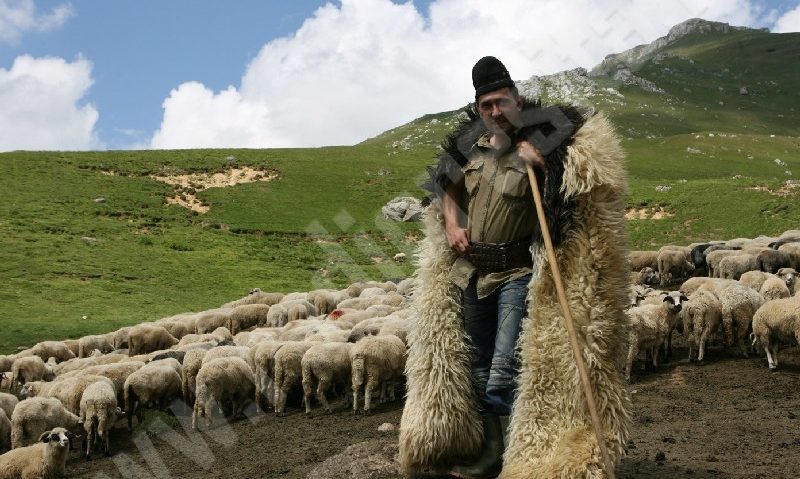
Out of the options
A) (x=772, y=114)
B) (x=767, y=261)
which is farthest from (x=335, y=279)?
(x=772, y=114)

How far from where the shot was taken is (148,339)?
17969mm

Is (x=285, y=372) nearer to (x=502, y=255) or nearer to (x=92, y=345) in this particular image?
(x=502, y=255)

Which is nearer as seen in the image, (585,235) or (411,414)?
(585,235)

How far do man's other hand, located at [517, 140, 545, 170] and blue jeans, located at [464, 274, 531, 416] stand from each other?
73cm

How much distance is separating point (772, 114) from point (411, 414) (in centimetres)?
14915

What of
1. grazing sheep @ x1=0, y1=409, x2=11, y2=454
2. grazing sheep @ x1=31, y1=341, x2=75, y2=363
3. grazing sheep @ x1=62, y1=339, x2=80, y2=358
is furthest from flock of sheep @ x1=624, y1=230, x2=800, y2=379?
grazing sheep @ x1=62, y1=339, x2=80, y2=358

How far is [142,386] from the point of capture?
12.1 metres

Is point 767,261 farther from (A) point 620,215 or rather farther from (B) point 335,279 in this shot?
(B) point 335,279

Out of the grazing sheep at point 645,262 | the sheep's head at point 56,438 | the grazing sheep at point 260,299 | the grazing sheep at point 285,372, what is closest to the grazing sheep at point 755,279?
the grazing sheep at point 285,372

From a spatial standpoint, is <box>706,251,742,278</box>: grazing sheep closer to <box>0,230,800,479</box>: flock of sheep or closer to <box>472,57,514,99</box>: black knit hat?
<box>0,230,800,479</box>: flock of sheep

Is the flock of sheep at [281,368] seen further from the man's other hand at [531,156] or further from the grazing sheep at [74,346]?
the man's other hand at [531,156]

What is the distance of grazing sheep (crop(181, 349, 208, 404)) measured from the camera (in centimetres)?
1243

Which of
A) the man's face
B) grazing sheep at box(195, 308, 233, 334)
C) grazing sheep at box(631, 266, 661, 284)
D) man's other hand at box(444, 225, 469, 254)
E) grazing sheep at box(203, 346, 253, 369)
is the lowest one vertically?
grazing sheep at box(195, 308, 233, 334)

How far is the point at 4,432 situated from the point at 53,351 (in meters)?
7.48
